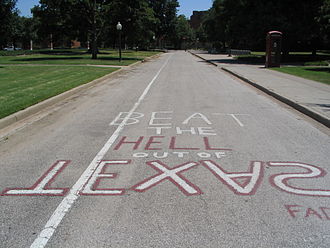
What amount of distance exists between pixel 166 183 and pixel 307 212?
69.7 inches

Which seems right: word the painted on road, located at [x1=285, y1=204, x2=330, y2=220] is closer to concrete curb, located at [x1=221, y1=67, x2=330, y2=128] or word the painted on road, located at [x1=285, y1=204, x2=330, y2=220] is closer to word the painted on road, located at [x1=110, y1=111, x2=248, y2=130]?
word the painted on road, located at [x1=110, y1=111, x2=248, y2=130]

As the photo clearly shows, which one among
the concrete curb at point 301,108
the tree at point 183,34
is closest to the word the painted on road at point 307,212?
the concrete curb at point 301,108

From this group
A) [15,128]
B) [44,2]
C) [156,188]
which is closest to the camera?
[156,188]

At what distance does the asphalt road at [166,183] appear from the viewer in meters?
3.48

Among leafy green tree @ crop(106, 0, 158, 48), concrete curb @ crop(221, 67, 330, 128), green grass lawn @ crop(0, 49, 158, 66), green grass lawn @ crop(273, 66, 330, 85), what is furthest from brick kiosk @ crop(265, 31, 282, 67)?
leafy green tree @ crop(106, 0, 158, 48)

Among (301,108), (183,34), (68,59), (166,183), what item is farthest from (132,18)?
(183,34)

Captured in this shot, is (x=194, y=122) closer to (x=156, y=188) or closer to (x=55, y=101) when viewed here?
(x=156, y=188)

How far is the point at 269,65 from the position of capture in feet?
95.1

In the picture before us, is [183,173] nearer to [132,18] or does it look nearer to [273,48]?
[273,48]

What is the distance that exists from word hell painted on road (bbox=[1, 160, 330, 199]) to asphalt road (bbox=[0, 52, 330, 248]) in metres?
0.01

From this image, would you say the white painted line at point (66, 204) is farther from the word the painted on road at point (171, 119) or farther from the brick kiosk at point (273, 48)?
the brick kiosk at point (273, 48)

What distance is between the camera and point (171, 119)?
899 cm

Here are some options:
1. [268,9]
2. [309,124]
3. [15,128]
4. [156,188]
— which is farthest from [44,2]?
[156,188]

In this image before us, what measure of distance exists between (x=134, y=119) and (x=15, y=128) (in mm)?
2845
